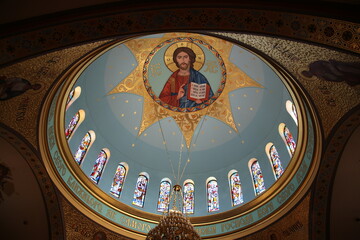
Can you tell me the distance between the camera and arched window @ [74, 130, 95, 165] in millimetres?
12550

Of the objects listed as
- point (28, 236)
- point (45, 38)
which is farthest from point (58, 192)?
point (45, 38)

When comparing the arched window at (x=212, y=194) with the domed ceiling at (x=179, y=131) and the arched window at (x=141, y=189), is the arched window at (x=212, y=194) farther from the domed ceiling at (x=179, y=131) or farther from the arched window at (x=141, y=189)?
the arched window at (x=141, y=189)

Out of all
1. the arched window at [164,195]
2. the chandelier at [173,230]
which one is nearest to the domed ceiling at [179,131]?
the arched window at [164,195]

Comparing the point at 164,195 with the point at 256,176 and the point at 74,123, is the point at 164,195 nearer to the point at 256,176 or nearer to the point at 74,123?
the point at 256,176

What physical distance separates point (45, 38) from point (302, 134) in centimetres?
773

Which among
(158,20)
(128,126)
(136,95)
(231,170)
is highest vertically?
(136,95)

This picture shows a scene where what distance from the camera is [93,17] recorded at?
19.8 feet

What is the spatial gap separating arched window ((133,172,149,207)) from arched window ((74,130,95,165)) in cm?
256

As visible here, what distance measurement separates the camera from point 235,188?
45.0 ft

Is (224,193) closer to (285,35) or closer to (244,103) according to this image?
(244,103)

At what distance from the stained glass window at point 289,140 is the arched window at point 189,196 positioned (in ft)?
14.7

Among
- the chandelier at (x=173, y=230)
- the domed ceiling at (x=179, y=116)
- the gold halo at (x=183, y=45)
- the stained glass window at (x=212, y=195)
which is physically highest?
the gold halo at (x=183, y=45)

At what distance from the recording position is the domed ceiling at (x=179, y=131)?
477 inches

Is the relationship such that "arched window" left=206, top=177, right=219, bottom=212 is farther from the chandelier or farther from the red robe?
the chandelier
